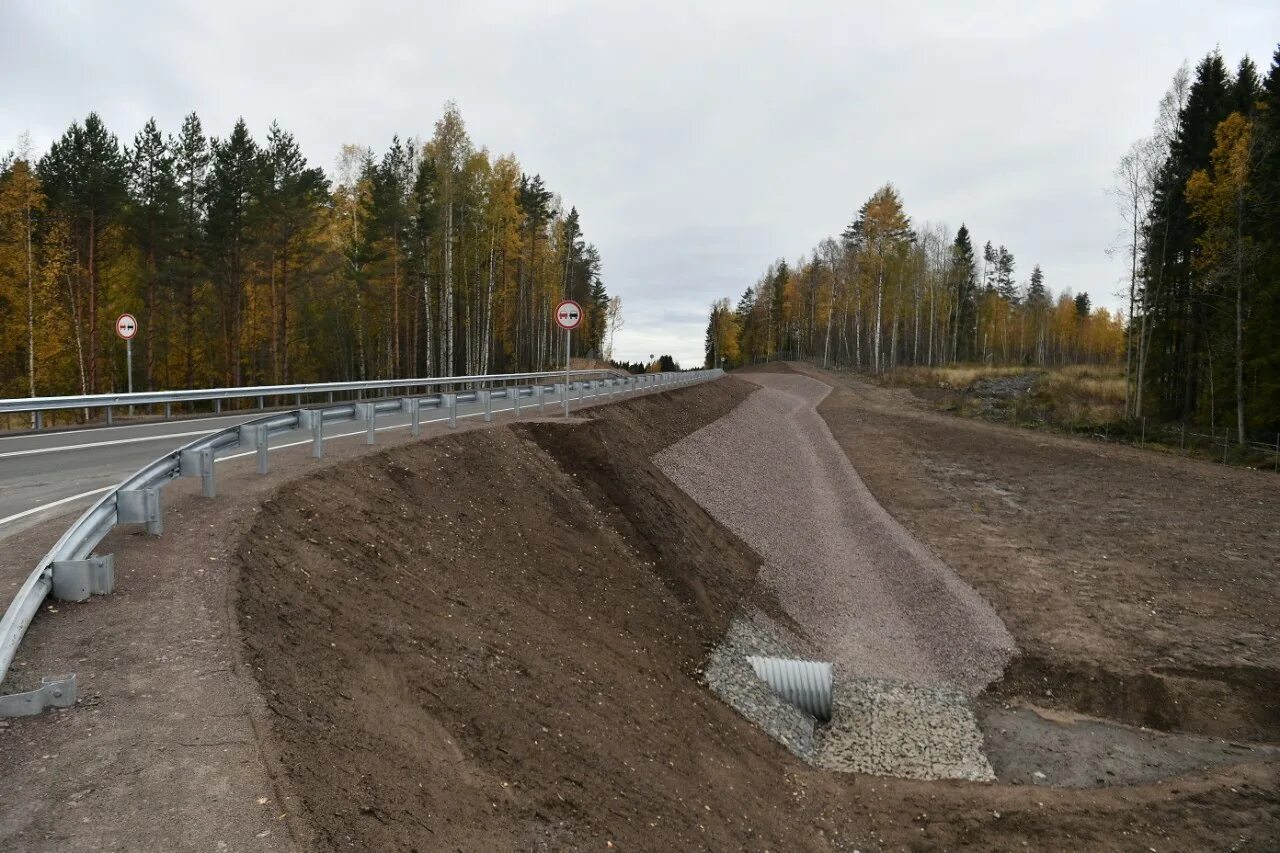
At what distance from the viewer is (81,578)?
5402 mm

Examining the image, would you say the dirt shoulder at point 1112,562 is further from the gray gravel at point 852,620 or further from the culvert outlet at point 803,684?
the culvert outlet at point 803,684

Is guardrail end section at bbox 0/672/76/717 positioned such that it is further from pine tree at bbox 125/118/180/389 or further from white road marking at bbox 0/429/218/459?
pine tree at bbox 125/118/180/389

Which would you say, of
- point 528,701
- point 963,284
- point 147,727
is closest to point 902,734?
point 528,701

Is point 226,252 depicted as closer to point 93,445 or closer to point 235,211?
point 235,211

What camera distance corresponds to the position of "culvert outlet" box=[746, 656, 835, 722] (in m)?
11.7

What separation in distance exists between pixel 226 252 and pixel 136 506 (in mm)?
32664

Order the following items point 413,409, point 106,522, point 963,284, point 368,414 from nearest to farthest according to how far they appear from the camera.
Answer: point 106,522 < point 368,414 < point 413,409 < point 963,284

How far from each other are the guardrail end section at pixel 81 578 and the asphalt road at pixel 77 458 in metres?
2.62

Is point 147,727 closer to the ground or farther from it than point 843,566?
farther from it

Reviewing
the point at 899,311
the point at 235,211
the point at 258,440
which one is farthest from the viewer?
the point at 899,311

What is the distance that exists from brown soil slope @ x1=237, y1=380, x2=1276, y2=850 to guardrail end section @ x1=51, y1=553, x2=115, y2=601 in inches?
39.5

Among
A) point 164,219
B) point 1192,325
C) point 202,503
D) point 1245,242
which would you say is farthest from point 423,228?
point 1192,325

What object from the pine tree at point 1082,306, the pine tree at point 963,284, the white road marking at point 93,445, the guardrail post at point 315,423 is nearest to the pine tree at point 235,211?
the white road marking at point 93,445

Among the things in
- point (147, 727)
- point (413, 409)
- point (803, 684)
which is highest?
point (413, 409)
